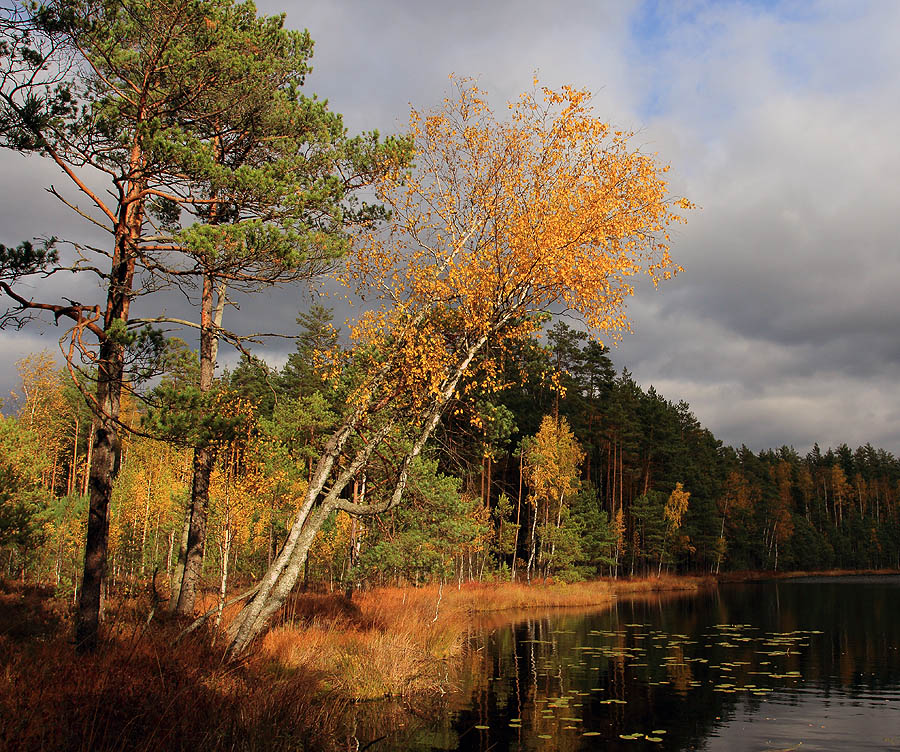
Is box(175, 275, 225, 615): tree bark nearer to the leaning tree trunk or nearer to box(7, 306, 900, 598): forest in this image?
box(7, 306, 900, 598): forest

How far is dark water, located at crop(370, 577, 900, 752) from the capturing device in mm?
11281

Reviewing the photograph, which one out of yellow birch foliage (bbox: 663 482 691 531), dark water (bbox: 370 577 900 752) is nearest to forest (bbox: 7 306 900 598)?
yellow birch foliage (bbox: 663 482 691 531)

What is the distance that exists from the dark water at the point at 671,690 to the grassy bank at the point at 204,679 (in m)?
1.32

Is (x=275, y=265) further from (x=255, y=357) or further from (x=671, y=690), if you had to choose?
(x=671, y=690)

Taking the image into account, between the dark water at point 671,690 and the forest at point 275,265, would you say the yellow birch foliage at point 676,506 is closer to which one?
the dark water at point 671,690

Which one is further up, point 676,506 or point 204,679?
point 676,506

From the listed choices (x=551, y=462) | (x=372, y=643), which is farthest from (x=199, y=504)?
(x=551, y=462)

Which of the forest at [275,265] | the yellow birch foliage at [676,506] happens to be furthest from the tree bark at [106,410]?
the yellow birch foliage at [676,506]

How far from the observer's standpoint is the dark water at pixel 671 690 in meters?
11.3

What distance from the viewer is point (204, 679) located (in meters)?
9.52

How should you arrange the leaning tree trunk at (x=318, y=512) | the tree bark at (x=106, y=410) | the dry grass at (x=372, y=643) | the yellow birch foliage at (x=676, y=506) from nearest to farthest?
1. the tree bark at (x=106, y=410)
2. the leaning tree trunk at (x=318, y=512)
3. the dry grass at (x=372, y=643)
4. the yellow birch foliage at (x=676, y=506)

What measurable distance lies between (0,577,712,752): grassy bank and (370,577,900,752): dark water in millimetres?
1316

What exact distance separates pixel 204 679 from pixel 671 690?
1087 cm

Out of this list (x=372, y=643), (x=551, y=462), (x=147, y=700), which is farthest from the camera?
(x=551, y=462)
